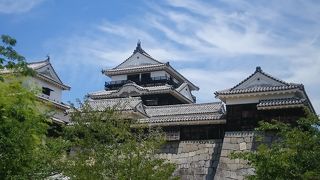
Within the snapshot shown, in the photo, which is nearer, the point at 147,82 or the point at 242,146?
the point at 242,146

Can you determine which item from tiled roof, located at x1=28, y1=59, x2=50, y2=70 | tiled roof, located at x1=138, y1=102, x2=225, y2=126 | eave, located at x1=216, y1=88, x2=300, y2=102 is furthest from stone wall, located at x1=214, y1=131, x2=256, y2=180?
tiled roof, located at x1=28, y1=59, x2=50, y2=70

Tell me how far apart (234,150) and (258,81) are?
168 inches

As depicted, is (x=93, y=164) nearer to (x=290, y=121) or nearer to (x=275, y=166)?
(x=275, y=166)

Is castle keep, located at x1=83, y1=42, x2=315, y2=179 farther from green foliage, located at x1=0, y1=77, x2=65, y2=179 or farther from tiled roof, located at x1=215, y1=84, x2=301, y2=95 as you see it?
green foliage, located at x1=0, y1=77, x2=65, y2=179

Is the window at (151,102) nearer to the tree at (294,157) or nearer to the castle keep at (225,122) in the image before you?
the castle keep at (225,122)

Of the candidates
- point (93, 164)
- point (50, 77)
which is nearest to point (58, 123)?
point (50, 77)

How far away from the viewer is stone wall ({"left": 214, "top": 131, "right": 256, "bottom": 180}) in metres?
21.6

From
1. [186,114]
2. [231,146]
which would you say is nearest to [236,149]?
[231,146]

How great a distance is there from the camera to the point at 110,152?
496 inches

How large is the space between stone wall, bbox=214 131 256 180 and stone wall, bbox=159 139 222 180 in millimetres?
728

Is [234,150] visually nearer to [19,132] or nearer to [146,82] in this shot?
[19,132]

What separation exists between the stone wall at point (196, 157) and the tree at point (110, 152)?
9841mm

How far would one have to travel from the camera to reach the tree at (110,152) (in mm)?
12086

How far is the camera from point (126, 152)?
12461 mm
